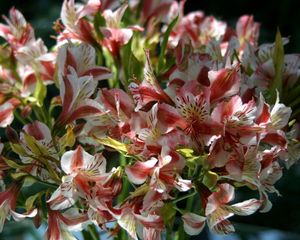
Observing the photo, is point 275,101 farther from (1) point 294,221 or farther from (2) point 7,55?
(1) point 294,221

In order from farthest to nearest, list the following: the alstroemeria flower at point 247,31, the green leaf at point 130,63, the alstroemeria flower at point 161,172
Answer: the alstroemeria flower at point 247,31
the green leaf at point 130,63
the alstroemeria flower at point 161,172

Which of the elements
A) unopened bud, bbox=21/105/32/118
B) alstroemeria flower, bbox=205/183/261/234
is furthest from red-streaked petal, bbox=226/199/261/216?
unopened bud, bbox=21/105/32/118

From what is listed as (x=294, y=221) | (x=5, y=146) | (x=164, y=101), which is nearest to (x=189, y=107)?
(x=164, y=101)

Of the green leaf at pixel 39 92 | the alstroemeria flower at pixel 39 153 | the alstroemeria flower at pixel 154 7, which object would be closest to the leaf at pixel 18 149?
the alstroemeria flower at pixel 39 153

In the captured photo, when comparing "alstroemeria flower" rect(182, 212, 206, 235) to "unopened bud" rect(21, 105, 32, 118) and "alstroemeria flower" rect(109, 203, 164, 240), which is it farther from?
"unopened bud" rect(21, 105, 32, 118)

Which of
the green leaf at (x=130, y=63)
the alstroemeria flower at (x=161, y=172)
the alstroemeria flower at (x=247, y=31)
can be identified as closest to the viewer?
the alstroemeria flower at (x=161, y=172)

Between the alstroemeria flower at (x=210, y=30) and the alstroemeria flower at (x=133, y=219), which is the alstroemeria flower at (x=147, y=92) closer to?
the alstroemeria flower at (x=133, y=219)

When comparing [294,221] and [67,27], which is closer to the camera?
[67,27]
